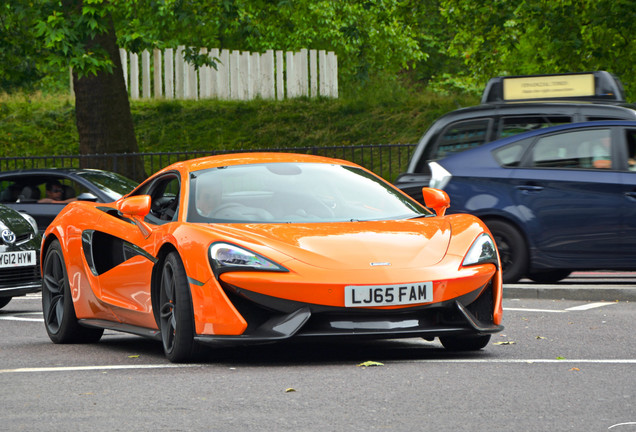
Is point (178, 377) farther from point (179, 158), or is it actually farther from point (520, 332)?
point (179, 158)

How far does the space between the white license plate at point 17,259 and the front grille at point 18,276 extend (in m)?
0.04

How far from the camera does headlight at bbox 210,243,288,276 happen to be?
22.2 feet

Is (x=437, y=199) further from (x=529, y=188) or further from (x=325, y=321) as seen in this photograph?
(x=529, y=188)

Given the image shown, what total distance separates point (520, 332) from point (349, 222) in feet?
6.35

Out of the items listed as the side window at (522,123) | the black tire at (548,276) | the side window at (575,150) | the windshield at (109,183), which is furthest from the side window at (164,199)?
the windshield at (109,183)

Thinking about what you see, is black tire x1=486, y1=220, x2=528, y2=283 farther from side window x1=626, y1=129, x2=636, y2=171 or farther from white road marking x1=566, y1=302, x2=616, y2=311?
side window x1=626, y1=129, x2=636, y2=171

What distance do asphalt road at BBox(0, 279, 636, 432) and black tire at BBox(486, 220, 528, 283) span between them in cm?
297

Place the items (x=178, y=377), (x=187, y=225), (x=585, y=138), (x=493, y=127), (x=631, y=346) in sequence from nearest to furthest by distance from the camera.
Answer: (x=178, y=377), (x=187, y=225), (x=631, y=346), (x=585, y=138), (x=493, y=127)

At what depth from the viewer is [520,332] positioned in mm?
8758

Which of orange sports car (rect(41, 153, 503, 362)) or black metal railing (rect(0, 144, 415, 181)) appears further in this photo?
black metal railing (rect(0, 144, 415, 181))

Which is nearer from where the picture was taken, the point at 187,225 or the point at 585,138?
the point at 187,225

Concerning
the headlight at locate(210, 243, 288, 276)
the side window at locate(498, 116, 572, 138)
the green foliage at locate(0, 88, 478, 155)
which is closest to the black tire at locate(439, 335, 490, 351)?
the headlight at locate(210, 243, 288, 276)

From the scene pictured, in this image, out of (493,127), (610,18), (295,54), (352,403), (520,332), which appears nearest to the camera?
(352,403)

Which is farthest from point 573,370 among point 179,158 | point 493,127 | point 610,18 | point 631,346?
point 179,158
